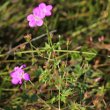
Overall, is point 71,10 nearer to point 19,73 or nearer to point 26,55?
point 26,55

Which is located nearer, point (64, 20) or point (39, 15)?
point (39, 15)

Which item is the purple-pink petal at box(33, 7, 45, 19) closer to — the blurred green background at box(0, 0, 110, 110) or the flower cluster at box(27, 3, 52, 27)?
the flower cluster at box(27, 3, 52, 27)

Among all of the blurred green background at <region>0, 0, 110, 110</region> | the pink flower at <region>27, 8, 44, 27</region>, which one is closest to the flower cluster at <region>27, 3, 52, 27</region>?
the pink flower at <region>27, 8, 44, 27</region>

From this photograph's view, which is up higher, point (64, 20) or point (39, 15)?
point (64, 20)

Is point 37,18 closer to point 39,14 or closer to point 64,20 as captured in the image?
point 39,14

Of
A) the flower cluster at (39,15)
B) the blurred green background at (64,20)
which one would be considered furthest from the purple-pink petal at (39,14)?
the blurred green background at (64,20)

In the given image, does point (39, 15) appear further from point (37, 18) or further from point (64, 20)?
point (64, 20)

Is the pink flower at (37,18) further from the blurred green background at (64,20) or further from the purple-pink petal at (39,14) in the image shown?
the blurred green background at (64,20)

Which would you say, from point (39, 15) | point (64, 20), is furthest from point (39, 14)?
point (64, 20)

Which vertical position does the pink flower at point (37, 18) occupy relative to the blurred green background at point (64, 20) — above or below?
below

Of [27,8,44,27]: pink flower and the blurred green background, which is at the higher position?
the blurred green background

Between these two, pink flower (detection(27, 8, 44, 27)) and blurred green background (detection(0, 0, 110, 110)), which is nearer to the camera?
pink flower (detection(27, 8, 44, 27))

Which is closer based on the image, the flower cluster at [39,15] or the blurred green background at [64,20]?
the flower cluster at [39,15]
